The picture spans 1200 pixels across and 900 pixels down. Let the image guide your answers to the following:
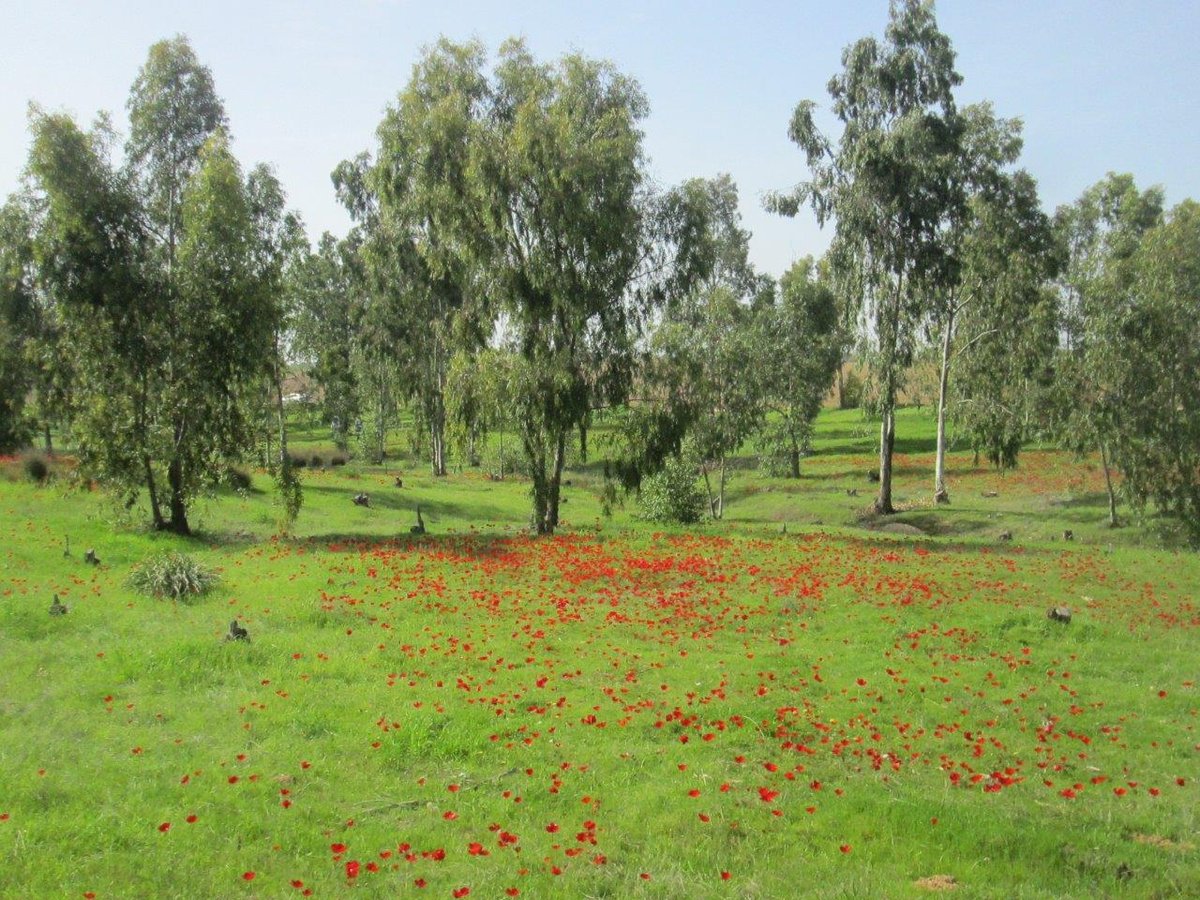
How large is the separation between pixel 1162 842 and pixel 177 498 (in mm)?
25435

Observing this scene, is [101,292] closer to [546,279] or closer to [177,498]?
[177,498]

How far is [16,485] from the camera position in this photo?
32.8 metres

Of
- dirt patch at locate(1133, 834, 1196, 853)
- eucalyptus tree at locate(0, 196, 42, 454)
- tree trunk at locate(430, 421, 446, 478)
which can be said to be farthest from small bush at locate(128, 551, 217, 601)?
tree trunk at locate(430, 421, 446, 478)

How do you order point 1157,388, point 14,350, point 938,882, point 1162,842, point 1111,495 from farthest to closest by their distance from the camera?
point 14,350 < point 1111,495 < point 1157,388 < point 1162,842 < point 938,882

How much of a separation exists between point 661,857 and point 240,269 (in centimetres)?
2278

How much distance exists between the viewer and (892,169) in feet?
121

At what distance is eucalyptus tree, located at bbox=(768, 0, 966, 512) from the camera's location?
1451 inches

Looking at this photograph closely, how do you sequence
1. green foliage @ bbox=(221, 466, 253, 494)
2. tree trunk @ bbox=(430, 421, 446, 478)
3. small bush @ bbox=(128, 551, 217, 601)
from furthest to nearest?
tree trunk @ bbox=(430, 421, 446, 478)
green foliage @ bbox=(221, 466, 253, 494)
small bush @ bbox=(128, 551, 217, 601)

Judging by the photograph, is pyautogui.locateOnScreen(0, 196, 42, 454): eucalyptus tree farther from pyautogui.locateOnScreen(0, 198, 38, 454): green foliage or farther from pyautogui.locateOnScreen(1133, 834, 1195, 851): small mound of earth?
pyautogui.locateOnScreen(1133, 834, 1195, 851): small mound of earth

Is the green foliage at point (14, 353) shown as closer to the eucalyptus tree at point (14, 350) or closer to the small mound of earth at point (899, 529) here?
the eucalyptus tree at point (14, 350)

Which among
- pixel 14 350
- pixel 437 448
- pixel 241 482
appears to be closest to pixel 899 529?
pixel 241 482

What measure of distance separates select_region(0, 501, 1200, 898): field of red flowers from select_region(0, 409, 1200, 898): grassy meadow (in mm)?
46

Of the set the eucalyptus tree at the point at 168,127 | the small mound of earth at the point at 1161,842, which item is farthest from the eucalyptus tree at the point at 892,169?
the small mound of earth at the point at 1161,842

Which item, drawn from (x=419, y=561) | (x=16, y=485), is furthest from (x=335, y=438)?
(x=419, y=561)
